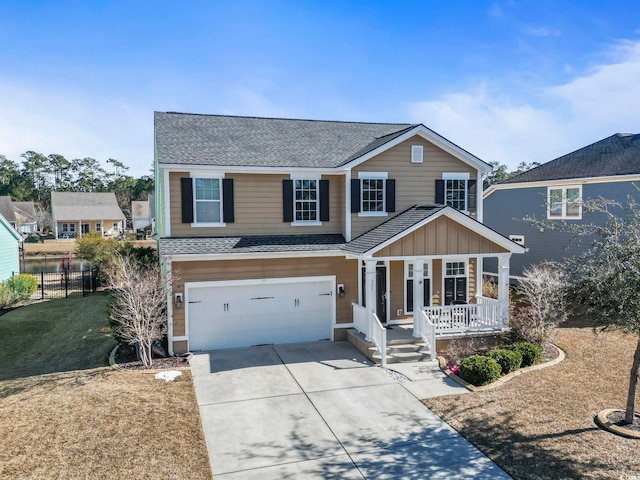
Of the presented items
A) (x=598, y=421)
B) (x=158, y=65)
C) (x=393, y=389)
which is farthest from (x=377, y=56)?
(x=598, y=421)

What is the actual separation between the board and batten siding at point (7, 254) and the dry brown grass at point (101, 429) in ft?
49.7

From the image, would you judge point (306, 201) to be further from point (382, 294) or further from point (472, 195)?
point (472, 195)

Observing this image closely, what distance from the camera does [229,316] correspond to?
13.9 meters

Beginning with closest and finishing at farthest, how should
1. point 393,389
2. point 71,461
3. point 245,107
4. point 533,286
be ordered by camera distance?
point 71,461
point 393,389
point 533,286
point 245,107

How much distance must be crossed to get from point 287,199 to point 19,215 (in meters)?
59.0

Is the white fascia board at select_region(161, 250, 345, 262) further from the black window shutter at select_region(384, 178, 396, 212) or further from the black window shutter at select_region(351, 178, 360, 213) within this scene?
the black window shutter at select_region(384, 178, 396, 212)

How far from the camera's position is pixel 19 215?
59.7 metres

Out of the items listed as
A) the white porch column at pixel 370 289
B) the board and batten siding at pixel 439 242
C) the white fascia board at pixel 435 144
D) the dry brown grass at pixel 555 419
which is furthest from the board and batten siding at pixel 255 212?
the dry brown grass at pixel 555 419

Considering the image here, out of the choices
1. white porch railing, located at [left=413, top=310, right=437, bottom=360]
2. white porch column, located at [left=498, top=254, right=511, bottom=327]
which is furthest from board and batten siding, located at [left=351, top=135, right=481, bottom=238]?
white porch railing, located at [left=413, top=310, right=437, bottom=360]

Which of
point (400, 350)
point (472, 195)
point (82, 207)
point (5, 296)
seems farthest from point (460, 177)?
point (82, 207)

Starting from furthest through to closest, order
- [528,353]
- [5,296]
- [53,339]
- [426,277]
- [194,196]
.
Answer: [5,296]
[426,277]
[53,339]
[194,196]
[528,353]

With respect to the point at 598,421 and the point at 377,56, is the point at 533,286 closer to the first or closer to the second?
the point at 598,421

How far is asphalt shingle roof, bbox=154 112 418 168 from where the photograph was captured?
14.5 meters

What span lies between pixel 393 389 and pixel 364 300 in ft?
14.7
